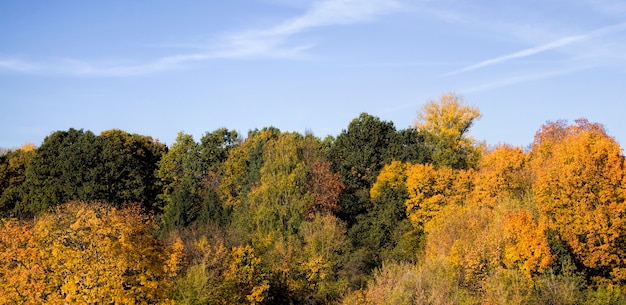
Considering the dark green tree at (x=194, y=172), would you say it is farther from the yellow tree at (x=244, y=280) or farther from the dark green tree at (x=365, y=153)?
the yellow tree at (x=244, y=280)

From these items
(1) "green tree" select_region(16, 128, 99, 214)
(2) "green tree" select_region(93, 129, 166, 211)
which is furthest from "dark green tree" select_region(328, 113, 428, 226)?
(1) "green tree" select_region(16, 128, 99, 214)

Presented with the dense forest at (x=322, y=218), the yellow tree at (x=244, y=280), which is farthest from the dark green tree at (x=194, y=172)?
the yellow tree at (x=244, y=280)

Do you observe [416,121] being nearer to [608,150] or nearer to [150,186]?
[150,186]

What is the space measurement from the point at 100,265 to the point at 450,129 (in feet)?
181

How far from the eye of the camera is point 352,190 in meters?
75.9

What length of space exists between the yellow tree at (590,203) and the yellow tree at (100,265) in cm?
2617

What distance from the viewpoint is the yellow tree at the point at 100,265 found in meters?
36.9

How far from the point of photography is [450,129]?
86312 mm

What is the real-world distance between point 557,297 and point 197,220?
36898mm

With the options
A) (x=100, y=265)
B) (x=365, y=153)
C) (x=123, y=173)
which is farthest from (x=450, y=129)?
(x=100, y=265)

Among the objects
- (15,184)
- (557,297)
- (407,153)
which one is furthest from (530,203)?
(15,184)

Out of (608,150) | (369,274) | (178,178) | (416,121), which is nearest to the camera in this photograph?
(608,150)

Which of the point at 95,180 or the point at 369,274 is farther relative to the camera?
the point at 95,180

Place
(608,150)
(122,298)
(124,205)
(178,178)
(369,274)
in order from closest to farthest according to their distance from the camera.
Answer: (122,298) → (608,150) → (369,274) → (124,205) → (178,178)
